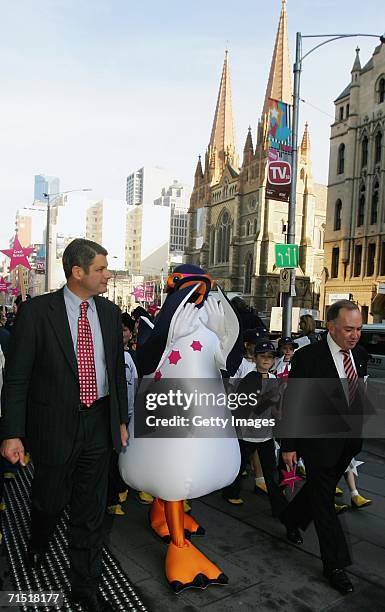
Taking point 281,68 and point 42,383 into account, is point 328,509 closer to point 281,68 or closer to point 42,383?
point 42,383

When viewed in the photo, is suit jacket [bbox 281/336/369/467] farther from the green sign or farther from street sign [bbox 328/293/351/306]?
street sign [bbox 328/293/351/306]

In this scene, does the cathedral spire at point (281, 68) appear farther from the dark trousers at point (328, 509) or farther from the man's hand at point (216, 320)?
the dark trousers at point (328, 509)

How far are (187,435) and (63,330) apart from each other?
1.14 meters

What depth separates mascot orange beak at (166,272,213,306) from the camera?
12.6ft

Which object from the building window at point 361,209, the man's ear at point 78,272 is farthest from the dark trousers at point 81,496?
the building window at point 361,209

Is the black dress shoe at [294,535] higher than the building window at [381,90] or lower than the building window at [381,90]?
lower

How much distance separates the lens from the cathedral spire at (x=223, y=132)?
2928 inches

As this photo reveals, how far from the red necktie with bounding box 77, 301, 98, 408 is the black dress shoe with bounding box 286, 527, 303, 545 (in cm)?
211

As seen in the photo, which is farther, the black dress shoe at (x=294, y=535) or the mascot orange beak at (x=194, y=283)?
the black dress shoe at (x=294, y=535)

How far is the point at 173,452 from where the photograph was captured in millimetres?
3311

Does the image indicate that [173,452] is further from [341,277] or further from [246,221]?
[246,221]

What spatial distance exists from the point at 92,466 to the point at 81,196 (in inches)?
4682

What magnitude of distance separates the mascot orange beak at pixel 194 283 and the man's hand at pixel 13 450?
165 centimetres

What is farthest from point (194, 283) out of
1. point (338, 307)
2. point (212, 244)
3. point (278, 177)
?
point (212, 244)
